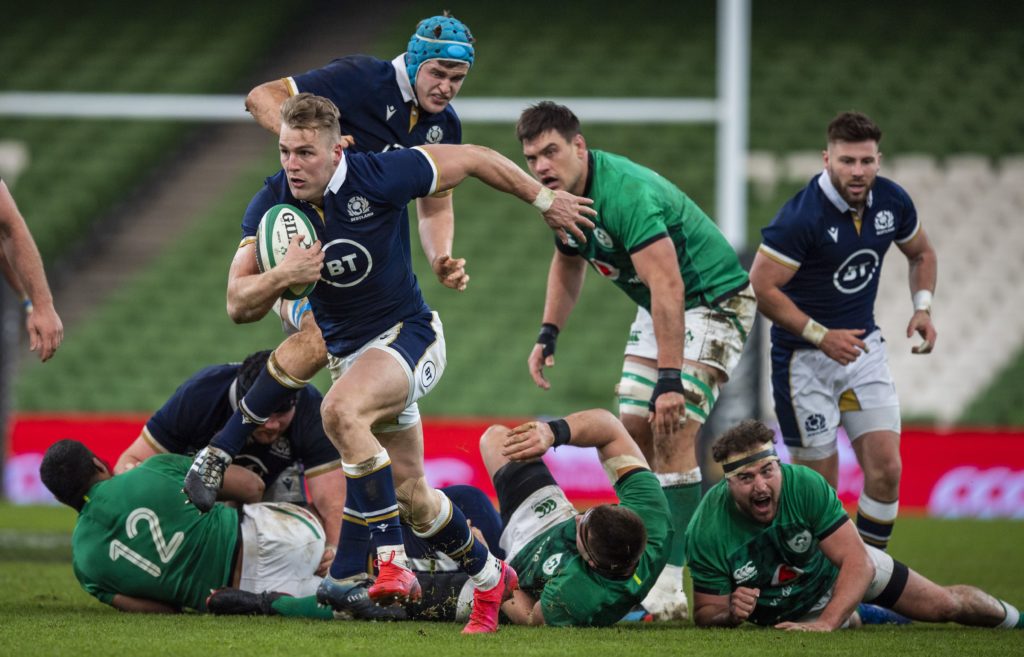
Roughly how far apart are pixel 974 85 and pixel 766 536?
520 inches

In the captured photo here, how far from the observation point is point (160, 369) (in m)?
15.1

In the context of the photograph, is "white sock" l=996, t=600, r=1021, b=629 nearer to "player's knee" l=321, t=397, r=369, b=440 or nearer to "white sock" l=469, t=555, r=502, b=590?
"white sock" l=469, t=555, r=502, b=590

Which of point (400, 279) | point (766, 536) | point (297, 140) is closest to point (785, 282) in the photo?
point (766, 536)

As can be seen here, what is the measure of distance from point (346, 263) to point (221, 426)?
1.66 m

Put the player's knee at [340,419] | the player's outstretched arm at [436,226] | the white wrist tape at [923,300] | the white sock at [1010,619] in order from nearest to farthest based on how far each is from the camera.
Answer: the player's knee at [340,419] < the white sock at [1010,619] < the player's outstretched arm at [436,226] < the white wrist tape at [923,300]

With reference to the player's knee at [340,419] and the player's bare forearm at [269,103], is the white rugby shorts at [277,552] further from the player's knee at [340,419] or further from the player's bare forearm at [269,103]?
the player's bare forearm at [269,103]

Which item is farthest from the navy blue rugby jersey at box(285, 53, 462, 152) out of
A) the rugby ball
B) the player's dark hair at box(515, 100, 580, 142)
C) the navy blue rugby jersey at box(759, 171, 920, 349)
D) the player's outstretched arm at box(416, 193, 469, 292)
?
the navy blue rugby jersey at box(759, 171, 920, 349)

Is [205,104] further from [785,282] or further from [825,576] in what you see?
[825,576]

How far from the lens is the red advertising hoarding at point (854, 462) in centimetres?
1208

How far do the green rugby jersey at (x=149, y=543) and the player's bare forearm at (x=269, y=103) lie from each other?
5.40ft

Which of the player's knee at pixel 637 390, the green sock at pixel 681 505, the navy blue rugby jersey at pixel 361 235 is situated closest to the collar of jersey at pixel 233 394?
the navy blue rugby jersey at pixel 361 235

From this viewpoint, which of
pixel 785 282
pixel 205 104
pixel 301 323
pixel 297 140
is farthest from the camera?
pixel 205 104

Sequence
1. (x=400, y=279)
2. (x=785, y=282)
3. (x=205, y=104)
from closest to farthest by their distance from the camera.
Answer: (x=400, y=279), (x=785, y=282), (x=205, y=104)

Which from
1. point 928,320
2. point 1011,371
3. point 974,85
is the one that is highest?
point 974,85
